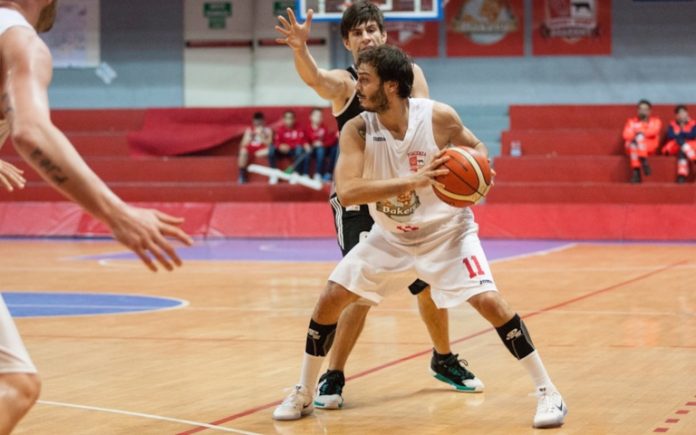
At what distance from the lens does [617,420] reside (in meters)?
5.87

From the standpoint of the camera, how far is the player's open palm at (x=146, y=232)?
3.24m

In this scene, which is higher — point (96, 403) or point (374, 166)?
point (374, 166)

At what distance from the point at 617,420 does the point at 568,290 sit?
20.9ft

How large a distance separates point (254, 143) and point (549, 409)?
1817 centimetres

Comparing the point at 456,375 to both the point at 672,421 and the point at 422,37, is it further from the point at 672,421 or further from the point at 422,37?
the point at 422,37

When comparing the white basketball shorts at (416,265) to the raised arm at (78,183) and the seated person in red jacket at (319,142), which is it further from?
the seated person in red jacket at (319,142)

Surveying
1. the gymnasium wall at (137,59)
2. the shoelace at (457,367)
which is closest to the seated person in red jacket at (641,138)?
the gymnasium wall at (137,59)

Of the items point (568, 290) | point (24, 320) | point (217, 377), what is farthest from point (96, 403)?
point (568, 290)

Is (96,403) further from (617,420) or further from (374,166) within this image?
(617,420)

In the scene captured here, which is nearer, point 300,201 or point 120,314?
point 120,314

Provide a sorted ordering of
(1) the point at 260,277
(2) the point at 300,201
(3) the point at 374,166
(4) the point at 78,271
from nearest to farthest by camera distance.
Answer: (3) the point at 374,166 < (1) the point at 260,277 < (4) the point at 78,271 < (2) the point at 300,201

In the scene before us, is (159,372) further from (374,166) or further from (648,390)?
(648,390)

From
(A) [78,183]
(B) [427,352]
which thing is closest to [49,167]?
(A) [78,183]

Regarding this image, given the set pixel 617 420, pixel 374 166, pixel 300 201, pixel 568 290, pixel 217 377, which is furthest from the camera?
pixel 300 201
